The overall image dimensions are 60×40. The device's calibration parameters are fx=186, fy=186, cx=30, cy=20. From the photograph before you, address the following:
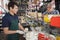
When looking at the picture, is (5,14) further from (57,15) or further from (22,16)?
(57,15)

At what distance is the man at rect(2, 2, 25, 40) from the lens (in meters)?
2.03

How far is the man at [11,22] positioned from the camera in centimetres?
203

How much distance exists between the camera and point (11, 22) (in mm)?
2047

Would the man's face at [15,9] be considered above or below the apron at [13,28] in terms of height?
above

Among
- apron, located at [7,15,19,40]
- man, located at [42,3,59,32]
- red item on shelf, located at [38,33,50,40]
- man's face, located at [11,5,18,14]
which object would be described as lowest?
red item on shelf, located at [38,33,50,40]

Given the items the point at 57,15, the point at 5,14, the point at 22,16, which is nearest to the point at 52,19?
the point at 57,15

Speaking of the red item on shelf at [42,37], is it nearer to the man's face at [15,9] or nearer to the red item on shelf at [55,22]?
the red item on shelf at [55,22]

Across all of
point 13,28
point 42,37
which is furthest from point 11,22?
point 42,37

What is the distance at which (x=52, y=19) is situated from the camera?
2.09 meters

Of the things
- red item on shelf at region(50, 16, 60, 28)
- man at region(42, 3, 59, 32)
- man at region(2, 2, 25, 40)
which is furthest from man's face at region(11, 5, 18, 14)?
red item on shelf at region(50, 16, 60, 28)

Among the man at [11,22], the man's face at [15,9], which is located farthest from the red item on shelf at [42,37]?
the man's face at [15,9]

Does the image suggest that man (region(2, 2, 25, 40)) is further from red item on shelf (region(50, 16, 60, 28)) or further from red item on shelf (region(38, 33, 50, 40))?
red item on shelf (region(50, 16, 60, 28))

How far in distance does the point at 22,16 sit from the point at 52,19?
34 cm

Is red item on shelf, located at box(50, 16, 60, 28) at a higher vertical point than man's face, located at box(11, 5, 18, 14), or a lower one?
lower
